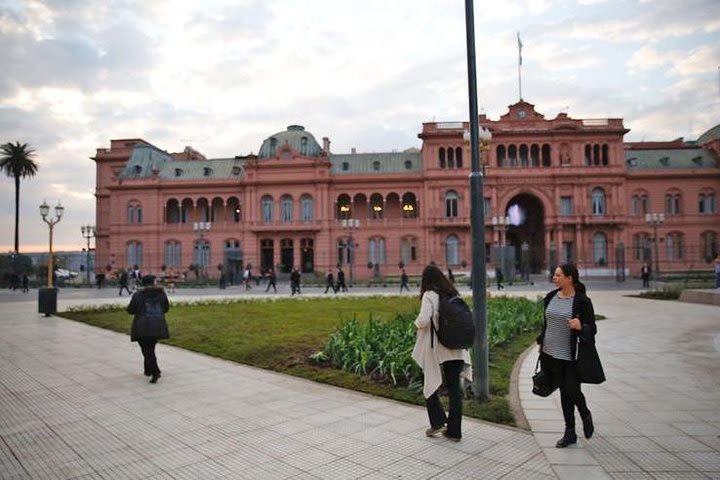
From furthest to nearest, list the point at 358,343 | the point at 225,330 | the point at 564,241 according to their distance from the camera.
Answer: the point at 564,241, the point at 225,330, the point at 358,343

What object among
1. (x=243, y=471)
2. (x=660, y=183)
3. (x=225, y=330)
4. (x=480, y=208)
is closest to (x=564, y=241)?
(x=660, y=183)

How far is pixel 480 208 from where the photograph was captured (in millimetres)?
6922

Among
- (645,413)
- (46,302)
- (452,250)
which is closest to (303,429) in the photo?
(645,413)

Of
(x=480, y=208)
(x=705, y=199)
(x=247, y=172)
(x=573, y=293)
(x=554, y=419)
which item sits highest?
(x=247, y=172)

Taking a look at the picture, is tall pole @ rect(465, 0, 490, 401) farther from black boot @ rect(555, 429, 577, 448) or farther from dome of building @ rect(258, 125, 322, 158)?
dome of building @ rect(258, 125, 322, 158)

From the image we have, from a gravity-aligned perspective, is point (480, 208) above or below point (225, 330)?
above

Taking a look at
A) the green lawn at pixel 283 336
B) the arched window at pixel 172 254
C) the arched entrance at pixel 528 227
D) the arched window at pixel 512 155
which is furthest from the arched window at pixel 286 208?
the green lawn at pixel 283 336

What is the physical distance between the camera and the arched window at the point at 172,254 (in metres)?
52.8

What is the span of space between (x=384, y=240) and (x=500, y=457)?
152 feet

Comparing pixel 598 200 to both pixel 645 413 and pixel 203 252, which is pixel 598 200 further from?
pixel 645 413

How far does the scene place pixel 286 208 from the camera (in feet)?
170

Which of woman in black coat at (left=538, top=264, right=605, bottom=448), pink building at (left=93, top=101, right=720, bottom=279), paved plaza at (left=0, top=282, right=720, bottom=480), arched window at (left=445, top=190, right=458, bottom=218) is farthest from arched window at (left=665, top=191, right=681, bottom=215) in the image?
woman in black coat at (left=538, top=264, right=605, bottom=448)

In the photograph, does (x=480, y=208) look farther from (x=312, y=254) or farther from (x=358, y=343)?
(x=312, y=254)

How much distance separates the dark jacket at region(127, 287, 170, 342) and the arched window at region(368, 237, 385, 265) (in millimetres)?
42154
